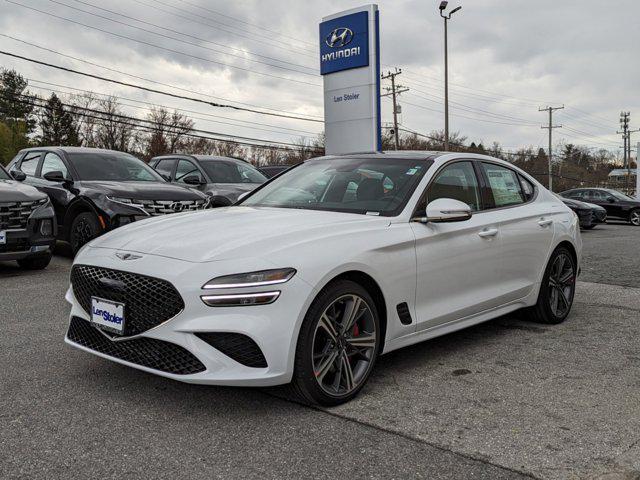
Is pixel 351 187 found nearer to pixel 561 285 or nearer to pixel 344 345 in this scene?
pixel 344 345

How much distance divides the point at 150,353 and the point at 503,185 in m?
3.31

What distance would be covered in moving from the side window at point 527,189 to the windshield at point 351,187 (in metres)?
1.41

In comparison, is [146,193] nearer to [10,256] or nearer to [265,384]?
[10,256]

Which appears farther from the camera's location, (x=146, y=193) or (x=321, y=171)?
(x=146, y=193)

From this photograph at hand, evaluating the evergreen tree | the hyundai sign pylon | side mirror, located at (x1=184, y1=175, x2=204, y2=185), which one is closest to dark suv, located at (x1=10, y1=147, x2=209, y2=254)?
side mirror, located at (x1=184, y1=175, x2=204, y2=185)

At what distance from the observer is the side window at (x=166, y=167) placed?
38.6ft

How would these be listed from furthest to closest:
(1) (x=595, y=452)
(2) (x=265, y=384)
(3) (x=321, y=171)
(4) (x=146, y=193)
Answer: (4) (x=146, y=193) < (3) (x=321, y=171) < (2) (x=265, y=384) < (1) (x=595, y=452)

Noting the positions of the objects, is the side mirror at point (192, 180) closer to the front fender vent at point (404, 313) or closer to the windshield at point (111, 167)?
the windshield at point (111, 167)

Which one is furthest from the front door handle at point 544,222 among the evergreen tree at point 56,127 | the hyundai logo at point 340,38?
the evergreen tree at point 56,127

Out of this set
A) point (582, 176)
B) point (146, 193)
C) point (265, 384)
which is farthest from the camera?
point (582, 176)

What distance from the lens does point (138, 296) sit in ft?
10.8

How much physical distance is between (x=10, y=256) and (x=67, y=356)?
A: 3.93 metres

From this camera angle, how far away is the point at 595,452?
2949mm

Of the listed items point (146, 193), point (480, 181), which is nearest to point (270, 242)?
point (480, 181)
